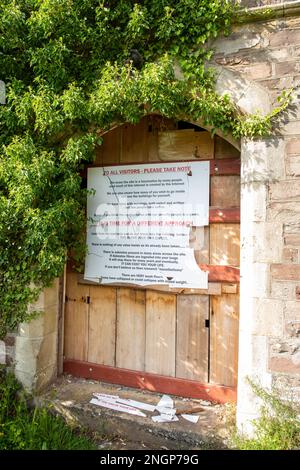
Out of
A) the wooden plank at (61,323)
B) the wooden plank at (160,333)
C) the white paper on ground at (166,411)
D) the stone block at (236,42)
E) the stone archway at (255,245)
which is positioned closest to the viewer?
the stone archway at (255,245)

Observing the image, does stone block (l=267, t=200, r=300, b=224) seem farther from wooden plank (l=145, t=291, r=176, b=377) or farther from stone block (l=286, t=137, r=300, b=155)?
wooden plank (l=145, t=291, r=176, b=377)

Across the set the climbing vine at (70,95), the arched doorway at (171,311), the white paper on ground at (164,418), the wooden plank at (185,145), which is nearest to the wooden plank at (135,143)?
the arched doorway at (171,311)

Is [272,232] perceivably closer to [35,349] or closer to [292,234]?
[292,234]

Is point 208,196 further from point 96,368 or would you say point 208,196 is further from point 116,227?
point 96,368

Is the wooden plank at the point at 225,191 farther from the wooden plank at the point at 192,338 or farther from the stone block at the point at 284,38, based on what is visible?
the stone block at the point at 284,38

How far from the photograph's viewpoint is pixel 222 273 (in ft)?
9.55

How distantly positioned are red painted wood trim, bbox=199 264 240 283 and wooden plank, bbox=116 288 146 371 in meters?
0.66

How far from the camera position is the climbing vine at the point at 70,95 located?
104 inches

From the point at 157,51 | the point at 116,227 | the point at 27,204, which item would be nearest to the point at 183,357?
the point at 116,227

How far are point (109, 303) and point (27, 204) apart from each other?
125cm

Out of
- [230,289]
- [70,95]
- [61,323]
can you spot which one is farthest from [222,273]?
[70,95]

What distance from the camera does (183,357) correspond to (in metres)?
3.04

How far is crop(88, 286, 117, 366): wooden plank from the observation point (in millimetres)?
3285

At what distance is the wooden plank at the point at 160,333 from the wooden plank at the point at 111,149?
1.36 meters
